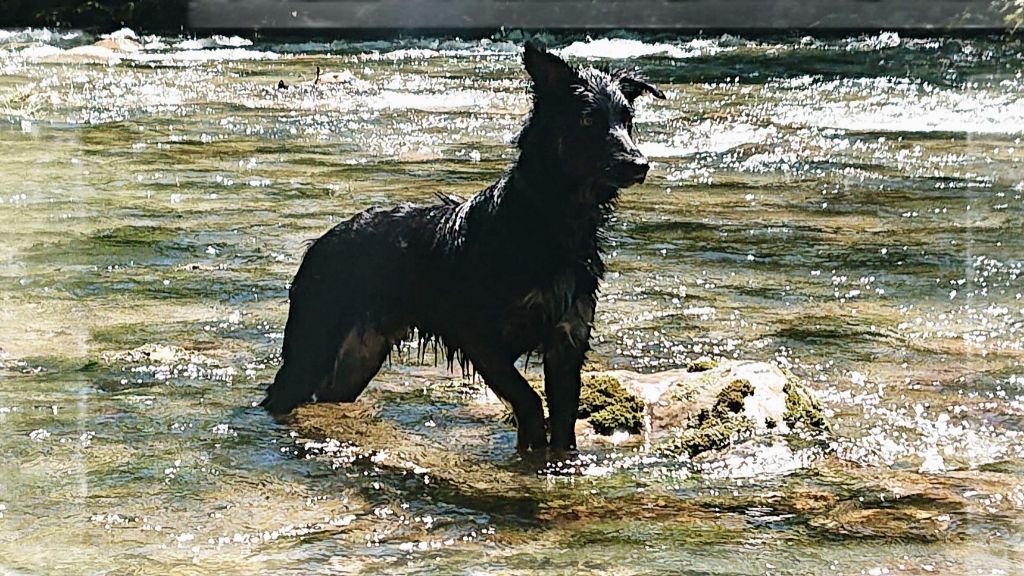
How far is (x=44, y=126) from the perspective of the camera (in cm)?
814

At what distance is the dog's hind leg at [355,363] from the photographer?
3.86 meters

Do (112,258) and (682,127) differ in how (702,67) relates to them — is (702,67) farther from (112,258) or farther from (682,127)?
(112,258)

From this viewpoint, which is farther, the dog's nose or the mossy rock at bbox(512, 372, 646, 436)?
the mossy rock at bbox(512, 372, 646, 436)

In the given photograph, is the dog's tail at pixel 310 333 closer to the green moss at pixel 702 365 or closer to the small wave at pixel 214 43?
the green moss at pixel 702 365

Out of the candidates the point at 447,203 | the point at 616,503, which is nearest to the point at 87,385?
the point at 447,203

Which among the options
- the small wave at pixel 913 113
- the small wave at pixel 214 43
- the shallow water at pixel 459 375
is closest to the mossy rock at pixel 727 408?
the shallow water at pixel 459 375

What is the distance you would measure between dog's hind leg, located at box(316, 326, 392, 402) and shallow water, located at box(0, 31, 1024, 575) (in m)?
0.11

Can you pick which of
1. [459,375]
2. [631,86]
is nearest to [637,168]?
[631,86]

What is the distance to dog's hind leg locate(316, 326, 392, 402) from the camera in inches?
152

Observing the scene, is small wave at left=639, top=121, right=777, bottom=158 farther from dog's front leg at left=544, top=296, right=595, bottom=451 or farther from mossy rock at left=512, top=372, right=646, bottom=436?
dog's front leg at left=544, top=296, right=595, bottom=451

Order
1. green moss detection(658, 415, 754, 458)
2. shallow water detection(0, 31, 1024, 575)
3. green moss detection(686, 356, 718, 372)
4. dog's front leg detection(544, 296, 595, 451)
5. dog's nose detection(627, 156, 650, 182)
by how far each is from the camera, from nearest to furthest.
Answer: shallow water detection(0, 31, 1024, 575), dog's nose detection(627, 156, 650, 182), dog's front leg detection(544, 296, 595, 451), green moss detection(658, 415, 754, 458), green moss detection(686, 356, 718, 372)

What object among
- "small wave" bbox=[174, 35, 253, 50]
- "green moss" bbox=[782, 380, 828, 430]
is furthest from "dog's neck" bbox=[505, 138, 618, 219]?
"small wave" bbox=[174, 35, 253, 50]

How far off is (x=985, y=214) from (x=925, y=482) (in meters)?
3.87

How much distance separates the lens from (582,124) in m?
3.26
